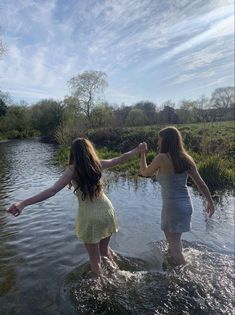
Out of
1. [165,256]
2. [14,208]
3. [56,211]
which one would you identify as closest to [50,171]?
[56,211]

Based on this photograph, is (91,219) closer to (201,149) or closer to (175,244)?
(175,244)

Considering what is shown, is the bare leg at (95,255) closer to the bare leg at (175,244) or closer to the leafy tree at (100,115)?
the bare leg at (175,244)

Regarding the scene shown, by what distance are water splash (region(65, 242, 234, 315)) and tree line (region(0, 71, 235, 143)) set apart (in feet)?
74.0

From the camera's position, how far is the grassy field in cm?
1132

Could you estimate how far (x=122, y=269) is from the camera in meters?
5.48

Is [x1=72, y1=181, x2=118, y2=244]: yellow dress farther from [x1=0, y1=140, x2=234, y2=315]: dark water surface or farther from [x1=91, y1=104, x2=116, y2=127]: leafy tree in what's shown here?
[x1=91, y1=104, x2=116, y2=127]: leafy tree

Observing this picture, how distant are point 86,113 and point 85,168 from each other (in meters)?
41.8

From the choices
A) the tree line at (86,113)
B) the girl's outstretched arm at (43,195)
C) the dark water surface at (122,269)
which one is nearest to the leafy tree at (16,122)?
the tree line at (86,113)

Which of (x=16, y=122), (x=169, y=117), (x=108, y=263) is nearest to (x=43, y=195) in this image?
(x=108, y=263)

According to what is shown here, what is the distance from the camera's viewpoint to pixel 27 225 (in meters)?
7.93

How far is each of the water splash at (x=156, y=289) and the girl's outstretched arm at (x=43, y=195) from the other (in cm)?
154

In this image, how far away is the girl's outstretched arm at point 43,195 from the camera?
12.2 feet

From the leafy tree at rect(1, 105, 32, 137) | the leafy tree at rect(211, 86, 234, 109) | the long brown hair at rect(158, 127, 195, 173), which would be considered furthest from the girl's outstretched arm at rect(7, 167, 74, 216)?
the leafy tree at rect(211, 86, 234, 109)

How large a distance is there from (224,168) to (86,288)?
26.7ft
